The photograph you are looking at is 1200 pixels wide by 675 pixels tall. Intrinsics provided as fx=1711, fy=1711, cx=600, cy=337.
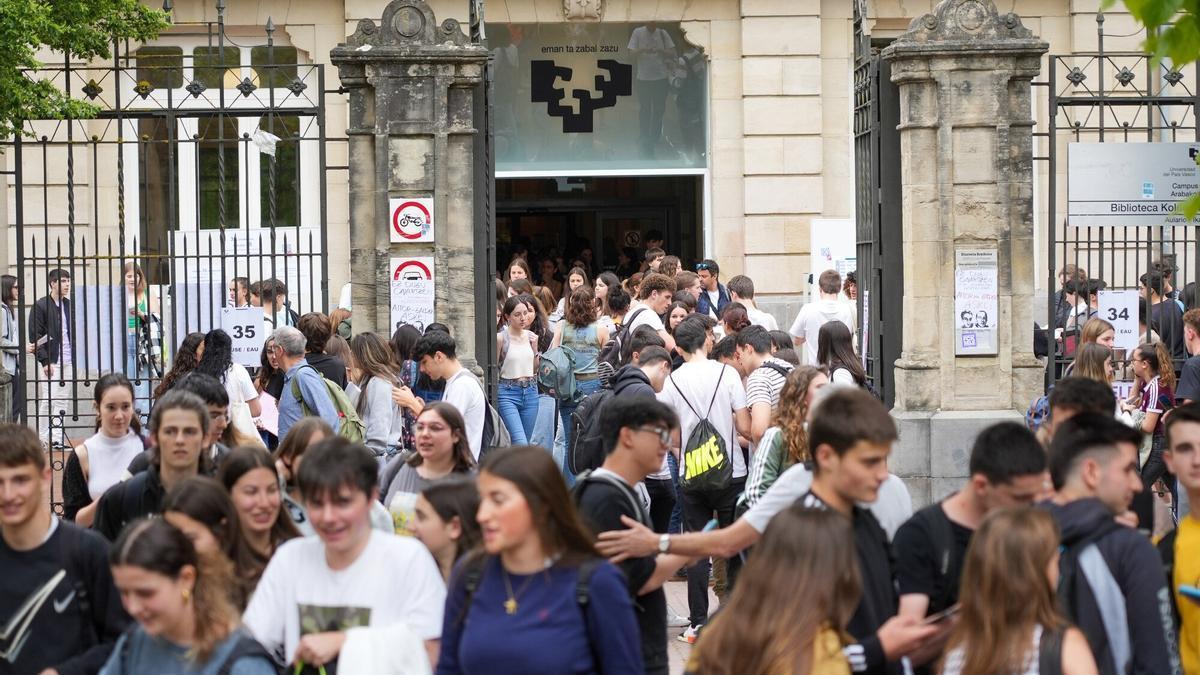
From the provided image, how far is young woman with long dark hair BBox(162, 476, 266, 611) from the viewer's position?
5262 mm

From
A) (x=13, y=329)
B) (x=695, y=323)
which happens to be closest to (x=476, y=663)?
(x=695, y=323)

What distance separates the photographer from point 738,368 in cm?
1023

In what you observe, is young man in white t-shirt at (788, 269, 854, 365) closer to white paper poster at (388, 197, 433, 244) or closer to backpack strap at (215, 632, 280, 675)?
white paper poster at (388, 197, 433, 244)

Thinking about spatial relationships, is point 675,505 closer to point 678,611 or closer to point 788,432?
point 678,611

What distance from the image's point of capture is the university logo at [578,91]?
22.0 metres

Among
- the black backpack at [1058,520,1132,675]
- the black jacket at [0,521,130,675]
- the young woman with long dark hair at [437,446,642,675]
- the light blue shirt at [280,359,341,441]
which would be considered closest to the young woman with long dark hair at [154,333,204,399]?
the light blue shirt at [280,359,341,441]

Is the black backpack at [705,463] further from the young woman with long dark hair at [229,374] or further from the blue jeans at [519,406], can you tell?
the blue jeans at [519,406]

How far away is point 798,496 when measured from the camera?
5.57 m

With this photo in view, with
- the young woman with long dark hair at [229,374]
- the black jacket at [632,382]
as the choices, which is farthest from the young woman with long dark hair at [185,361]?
the black jacket at [632,382]

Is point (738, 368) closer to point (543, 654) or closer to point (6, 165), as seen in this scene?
point (543, 654)

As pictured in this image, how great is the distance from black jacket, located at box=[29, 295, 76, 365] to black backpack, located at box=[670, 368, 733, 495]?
465 cm

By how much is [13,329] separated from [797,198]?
32.0 ft

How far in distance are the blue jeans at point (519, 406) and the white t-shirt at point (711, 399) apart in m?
3.07

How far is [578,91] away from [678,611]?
502 inches
